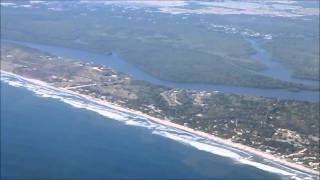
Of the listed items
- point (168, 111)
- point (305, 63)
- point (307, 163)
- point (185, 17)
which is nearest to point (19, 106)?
point (168, 111)

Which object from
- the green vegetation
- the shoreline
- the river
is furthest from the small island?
the green vegetation

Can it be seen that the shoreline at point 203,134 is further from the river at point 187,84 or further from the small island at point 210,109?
the river at point 187,84

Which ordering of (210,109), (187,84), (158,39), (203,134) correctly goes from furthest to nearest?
(158,39) < (187,84) < (210,109) < (203,134)

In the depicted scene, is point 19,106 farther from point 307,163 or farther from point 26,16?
point 26,16

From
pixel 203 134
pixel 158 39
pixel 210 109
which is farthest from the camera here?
pixel 158 39

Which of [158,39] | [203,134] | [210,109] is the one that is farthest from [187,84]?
[158,39]

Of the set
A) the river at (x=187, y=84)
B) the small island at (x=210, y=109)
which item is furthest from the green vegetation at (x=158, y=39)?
the small island at (x=210, y=109)

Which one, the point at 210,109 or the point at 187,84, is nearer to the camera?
the point at 210,109

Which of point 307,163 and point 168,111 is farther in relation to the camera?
point 168,111

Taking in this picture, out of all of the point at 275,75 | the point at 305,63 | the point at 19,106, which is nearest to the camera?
the point at 19,106

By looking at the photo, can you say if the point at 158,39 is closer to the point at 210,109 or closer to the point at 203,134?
the point at 210,109
